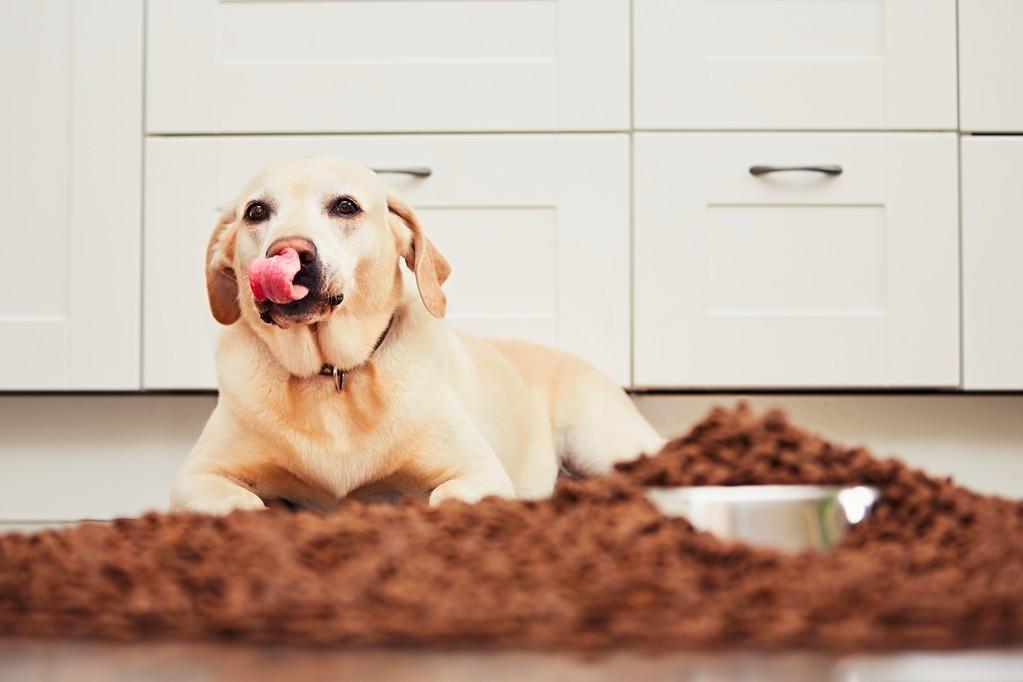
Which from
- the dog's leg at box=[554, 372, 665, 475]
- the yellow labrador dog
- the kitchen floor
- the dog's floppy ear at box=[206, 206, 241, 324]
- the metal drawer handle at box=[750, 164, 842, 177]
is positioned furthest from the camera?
the metal drawer handle at box=[750, 164, 842, 177]

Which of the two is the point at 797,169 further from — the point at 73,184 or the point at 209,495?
the point at 73,184

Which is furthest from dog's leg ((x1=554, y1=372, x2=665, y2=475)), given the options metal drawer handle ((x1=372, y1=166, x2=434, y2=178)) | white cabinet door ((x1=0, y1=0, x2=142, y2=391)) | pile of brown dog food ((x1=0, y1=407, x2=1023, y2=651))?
pile of brown dog food ((x1=0, y1=407, x2=1023, y2=651))

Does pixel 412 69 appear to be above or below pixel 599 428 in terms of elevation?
above

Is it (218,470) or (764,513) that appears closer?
(764,513)

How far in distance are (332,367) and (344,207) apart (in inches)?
8.8

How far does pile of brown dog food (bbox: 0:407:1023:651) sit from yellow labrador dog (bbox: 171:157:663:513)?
1.68 ft

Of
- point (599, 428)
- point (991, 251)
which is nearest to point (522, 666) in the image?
point (599, 428)

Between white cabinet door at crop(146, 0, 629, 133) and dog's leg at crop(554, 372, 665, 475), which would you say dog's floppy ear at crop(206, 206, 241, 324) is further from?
dog's leg at crop(554, 372, 665, 475)

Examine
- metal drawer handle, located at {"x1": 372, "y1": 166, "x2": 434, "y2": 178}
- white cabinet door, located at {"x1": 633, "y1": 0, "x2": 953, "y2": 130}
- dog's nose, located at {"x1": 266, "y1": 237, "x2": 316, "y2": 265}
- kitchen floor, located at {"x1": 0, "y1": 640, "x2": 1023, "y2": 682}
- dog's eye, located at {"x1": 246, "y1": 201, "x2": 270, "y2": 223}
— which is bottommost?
kitchen floor, located at {"x1": 0, "y1": 640, "x2": 1023, "y2": 682}

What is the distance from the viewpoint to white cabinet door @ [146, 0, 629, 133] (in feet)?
6.81

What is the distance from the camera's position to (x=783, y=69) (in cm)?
207

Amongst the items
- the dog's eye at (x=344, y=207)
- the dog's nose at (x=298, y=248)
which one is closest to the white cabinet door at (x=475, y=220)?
the dog's eye at (x=344, y=207)

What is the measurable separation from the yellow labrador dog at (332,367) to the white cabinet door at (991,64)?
1134 mm

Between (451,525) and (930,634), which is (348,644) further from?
(930,634)
